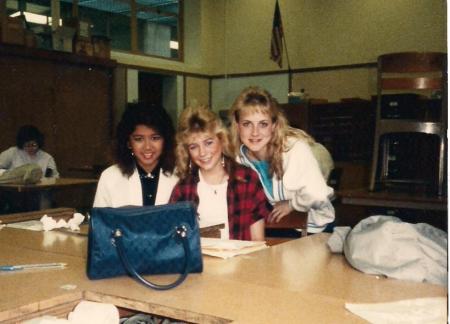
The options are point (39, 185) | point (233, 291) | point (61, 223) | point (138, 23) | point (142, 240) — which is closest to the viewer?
point (233, 291)

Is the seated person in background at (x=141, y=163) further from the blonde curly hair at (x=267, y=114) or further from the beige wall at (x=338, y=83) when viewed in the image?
the beige wall at (x=338, y=83)

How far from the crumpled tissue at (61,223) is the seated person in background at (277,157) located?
78cm

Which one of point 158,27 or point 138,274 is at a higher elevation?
point 158,27

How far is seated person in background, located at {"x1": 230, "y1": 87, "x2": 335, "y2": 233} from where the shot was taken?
8.75ft

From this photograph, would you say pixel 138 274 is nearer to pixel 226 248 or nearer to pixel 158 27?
pixel 226 248

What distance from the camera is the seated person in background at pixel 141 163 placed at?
2590 mm

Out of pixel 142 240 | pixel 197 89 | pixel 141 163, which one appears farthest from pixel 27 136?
pixel 197 89

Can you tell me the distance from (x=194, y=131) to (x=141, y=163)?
35 centimetres

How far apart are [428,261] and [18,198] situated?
418 centimetres

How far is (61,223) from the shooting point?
2346 mm

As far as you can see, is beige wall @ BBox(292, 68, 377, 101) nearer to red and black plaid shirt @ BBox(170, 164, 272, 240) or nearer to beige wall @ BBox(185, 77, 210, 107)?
beige wall @ BBox(185, 77, 210, 107)

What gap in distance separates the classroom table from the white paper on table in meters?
0.03

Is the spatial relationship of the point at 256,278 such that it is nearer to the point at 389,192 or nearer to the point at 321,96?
the point at 389,192

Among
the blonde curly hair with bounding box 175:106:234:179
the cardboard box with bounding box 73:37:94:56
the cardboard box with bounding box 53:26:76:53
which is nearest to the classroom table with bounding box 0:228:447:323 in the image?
the blonde curly hair with bounding box 175:106:234:179
